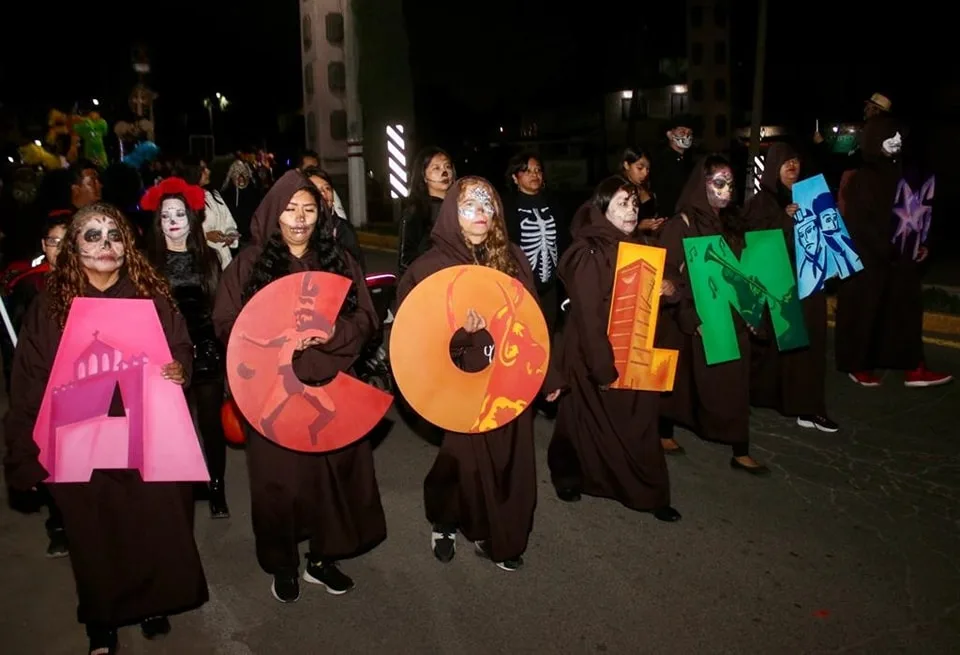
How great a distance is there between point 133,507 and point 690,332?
3.14 meters

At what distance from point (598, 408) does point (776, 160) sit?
8.16 feet

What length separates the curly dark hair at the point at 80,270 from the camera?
11.3 ft

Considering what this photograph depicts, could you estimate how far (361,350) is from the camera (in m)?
4.15

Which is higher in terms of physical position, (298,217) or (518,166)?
(518,166)

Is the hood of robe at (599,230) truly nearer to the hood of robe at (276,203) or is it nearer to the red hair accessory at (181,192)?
the hood of robe at (276,203)

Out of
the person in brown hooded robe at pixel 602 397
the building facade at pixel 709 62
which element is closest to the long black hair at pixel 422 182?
the person in brown hooded robe at pixel 602 397

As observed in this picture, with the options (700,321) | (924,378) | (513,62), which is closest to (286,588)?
(700,321)

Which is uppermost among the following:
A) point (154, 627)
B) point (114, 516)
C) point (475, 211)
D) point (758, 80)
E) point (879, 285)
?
point (758, 80)

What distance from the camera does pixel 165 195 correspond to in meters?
4.69

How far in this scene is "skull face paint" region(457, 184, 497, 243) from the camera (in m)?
4.15

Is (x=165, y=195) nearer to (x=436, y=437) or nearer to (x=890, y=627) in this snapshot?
(x=436, y=437)

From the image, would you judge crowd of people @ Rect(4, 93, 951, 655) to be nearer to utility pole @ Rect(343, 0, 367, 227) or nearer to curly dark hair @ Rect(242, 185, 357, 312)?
curly dark hair @ Rect(242, 185, 357, 312)

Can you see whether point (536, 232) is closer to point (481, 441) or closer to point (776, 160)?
point (776, 160)

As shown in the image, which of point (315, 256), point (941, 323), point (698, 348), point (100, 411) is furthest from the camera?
point (941, 323)
